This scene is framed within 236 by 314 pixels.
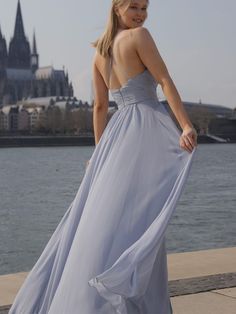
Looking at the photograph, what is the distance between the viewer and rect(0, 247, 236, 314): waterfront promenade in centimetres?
292

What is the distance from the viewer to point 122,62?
2254 millimetres

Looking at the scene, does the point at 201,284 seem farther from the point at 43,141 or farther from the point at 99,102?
the point at 43,141

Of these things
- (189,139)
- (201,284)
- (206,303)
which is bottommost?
(201,284)

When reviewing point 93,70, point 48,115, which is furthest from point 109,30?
point 48,115

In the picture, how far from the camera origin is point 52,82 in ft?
334

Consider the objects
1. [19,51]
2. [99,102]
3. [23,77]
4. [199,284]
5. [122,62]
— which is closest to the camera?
[122,62]

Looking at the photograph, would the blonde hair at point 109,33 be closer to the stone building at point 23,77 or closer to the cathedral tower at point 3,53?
the stone building at point 23,77

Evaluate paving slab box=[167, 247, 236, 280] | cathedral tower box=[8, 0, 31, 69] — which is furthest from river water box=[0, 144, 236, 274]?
cathedral tower box=[8, 0, 31, 69]

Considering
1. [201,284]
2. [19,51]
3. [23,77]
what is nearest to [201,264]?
[201,284]

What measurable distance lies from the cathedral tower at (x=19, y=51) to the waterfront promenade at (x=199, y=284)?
10034 cm

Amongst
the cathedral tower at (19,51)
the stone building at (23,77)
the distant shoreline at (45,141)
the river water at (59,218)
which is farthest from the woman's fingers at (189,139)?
the cathedral tower at (19,51)

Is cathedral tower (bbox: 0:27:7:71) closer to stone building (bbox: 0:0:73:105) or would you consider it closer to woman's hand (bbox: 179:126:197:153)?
stone building (bbox: 0:0:73:105)

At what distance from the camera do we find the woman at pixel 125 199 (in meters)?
2.09

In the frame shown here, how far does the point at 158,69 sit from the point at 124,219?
0.45 m
